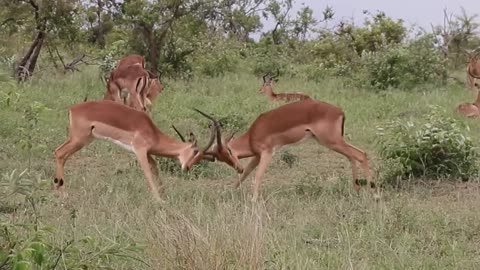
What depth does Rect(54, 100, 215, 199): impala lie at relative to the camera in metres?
6.69

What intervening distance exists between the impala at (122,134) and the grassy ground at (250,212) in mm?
256

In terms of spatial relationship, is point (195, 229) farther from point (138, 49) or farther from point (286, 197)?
point (138, 49)

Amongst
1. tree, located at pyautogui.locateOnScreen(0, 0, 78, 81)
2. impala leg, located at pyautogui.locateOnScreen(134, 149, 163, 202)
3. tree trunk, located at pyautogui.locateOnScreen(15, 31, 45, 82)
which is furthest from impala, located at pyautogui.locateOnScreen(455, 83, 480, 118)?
tree trunk, located at pyautogui.locateOnScreen(15, 31, 45, 82)

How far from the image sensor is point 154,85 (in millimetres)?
11203

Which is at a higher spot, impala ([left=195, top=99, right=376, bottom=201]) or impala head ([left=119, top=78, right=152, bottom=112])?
impala ([left=195, top=99, right=376, bottom=201])

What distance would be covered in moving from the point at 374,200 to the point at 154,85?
19.0ft

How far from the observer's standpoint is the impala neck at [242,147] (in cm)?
682

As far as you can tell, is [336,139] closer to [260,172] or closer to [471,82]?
[260,172]

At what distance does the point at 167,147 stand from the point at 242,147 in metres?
0.64

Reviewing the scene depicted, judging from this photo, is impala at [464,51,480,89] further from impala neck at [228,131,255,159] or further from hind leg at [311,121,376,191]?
impala neck at [228,131,255,159]

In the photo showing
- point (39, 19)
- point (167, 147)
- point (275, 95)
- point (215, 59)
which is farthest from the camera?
point (215, 59)

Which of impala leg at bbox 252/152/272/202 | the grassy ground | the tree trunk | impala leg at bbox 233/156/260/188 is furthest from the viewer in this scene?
the tree trunk

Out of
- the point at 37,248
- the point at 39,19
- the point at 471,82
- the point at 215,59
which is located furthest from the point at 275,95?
the point at 37,248

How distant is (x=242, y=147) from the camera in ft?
22.5
